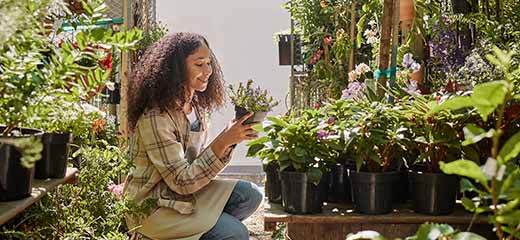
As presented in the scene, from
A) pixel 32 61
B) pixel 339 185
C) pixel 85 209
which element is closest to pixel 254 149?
pixel 339 185

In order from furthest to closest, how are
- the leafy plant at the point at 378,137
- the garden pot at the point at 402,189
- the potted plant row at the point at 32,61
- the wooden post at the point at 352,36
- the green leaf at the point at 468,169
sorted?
the wooden post at the point at 352,36 < the garden pot at the point at 402,189 < the leafy plant at the point at 378,137 < the potted plant row at the point at 32,61 < the green leaf at the point at 468,169

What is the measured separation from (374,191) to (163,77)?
870mm

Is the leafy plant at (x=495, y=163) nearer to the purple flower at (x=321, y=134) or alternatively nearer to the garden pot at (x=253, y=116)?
the purple flower at (x=321, y=134)

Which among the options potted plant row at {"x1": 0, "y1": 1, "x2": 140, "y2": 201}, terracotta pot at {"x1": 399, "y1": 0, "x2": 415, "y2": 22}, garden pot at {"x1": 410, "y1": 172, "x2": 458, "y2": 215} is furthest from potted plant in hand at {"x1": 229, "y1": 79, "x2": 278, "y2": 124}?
potted plant row at {"x1": 0, "y1": 1, "x2": 140, "y2": 201}

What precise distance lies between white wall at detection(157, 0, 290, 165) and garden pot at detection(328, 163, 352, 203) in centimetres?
540

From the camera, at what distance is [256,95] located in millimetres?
2178

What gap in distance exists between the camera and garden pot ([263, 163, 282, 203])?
1838mm

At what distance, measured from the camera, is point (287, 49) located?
18.8ft

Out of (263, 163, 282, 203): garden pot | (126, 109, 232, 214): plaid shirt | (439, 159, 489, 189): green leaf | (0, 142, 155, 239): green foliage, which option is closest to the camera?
(439, 159, 489, 189): green leaf

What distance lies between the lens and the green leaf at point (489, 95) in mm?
667

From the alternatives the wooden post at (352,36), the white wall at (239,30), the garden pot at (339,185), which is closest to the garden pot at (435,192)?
the garden pot at (339,185)

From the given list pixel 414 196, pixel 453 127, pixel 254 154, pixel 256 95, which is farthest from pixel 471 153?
pixel 256 95

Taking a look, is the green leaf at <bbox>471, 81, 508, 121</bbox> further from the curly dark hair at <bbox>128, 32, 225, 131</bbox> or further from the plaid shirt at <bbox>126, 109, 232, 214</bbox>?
the curly dark hair at <bbox>128, 32, 225, 131</bbox>

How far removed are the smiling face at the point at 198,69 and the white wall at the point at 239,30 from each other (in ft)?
16.2
